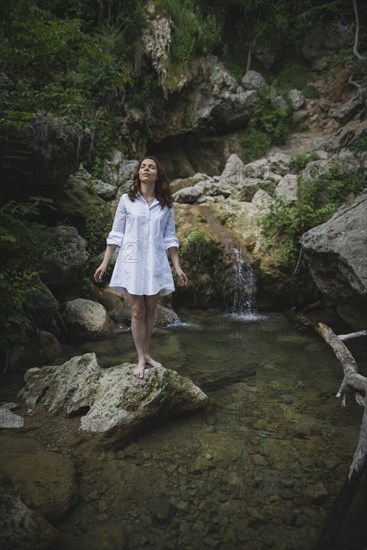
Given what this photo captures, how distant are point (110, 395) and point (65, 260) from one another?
11.1ft

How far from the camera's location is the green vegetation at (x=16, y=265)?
384 centimetres

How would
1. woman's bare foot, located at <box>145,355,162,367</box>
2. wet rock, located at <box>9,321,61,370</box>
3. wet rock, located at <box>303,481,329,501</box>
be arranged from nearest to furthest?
wet rock, located at <box>303,481,329,501</box>
woman's bare foot, located at <box>145,355,162,367</box>
wet rock, located at <box>9,321,61,370</box>

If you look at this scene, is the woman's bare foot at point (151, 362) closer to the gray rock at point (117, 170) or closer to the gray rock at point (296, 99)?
the gray rock at point (117, 170)

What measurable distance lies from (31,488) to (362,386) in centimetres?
298

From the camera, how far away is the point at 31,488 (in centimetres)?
231

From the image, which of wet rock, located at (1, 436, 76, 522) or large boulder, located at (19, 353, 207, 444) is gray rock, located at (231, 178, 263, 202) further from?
wet rock, located at (1, 436, 76, 522)

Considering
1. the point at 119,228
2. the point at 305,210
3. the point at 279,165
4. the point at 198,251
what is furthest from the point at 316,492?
the point at 279,165

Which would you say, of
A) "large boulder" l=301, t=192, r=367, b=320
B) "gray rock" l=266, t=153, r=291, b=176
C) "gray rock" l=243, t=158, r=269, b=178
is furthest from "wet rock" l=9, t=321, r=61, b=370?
"gray rock" l=266, t=153, r=291, b=176

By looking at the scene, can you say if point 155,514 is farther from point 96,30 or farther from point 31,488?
point 96,30

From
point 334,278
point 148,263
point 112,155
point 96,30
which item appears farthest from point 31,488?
point 96,30

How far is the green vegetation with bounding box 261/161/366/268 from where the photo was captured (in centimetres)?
831

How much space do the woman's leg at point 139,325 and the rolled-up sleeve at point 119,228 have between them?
0.58 meters

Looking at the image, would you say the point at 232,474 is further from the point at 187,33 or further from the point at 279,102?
the point at 279,102

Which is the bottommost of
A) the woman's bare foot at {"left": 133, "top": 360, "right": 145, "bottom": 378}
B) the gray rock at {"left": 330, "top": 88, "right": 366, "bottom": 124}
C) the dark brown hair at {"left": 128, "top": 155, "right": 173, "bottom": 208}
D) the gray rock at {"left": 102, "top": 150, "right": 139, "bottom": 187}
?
the woman's bare foot at {"left": 133, "top": 360, "right": 145, "bottom": 378}
